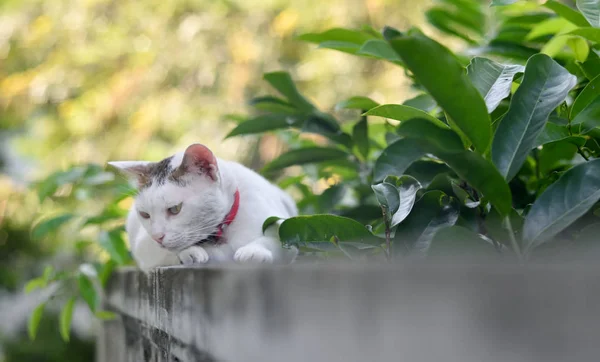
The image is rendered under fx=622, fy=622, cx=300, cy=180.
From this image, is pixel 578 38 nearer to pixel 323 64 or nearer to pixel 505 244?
pixel 505 244

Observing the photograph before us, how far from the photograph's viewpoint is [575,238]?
884 millimetres

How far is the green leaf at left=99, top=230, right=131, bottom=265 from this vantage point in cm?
187

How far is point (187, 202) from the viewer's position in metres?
1.47

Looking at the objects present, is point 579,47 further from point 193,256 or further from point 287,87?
point 193,256

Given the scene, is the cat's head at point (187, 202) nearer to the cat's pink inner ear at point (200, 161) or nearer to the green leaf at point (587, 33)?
the cat's pink inner ear at point (200, 161)

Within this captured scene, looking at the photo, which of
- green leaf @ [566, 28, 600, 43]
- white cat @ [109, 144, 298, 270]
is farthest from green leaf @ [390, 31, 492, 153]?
Answer: white cat @ [109, 144, 298, 270]

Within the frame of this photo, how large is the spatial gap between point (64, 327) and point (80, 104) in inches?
143

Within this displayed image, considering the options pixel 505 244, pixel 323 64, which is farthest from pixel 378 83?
pixel 505 244

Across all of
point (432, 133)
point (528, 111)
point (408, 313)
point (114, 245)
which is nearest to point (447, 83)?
point (432, 133)

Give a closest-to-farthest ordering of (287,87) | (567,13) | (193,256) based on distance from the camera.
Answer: (567,13) < (193,256) < (287,87)

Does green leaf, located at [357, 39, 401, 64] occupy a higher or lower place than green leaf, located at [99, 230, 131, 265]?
higher

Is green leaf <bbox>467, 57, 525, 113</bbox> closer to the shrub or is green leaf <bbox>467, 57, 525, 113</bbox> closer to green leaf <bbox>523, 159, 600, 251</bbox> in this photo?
the shrub

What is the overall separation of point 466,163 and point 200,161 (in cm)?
85

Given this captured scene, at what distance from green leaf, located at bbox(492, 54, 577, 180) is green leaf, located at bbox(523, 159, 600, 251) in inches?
2.3
